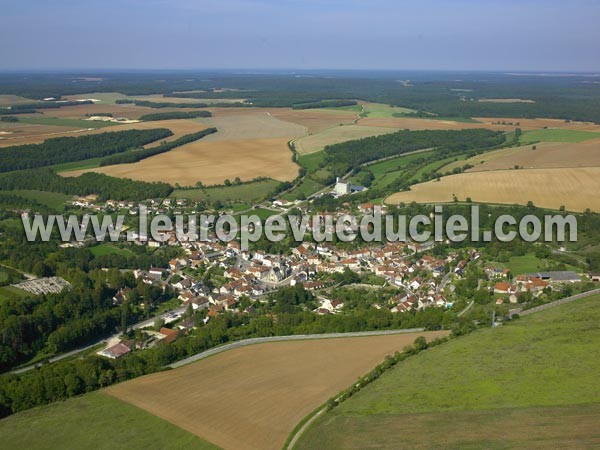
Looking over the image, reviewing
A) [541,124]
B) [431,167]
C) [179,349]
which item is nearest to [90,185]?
[431,167]

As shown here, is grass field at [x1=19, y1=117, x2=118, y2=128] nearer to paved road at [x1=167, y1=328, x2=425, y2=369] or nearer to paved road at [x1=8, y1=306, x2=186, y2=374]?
paved road at [x1=8, y1=306, x2=186, y2=374]

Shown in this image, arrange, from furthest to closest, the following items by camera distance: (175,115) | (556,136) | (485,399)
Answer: (175,115) < (556,136) < (485,399)

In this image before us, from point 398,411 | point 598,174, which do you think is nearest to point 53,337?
point 398,411

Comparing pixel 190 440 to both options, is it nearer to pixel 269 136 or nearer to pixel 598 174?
pixel 598 174

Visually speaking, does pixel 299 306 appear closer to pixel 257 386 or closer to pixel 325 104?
pixel 257 386

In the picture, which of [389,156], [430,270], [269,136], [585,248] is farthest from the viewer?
[269,136]

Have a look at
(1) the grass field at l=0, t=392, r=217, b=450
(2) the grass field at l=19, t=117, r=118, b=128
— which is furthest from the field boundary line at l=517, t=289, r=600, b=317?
(2) the grass field at l=19, t=117, r=118, b=128
